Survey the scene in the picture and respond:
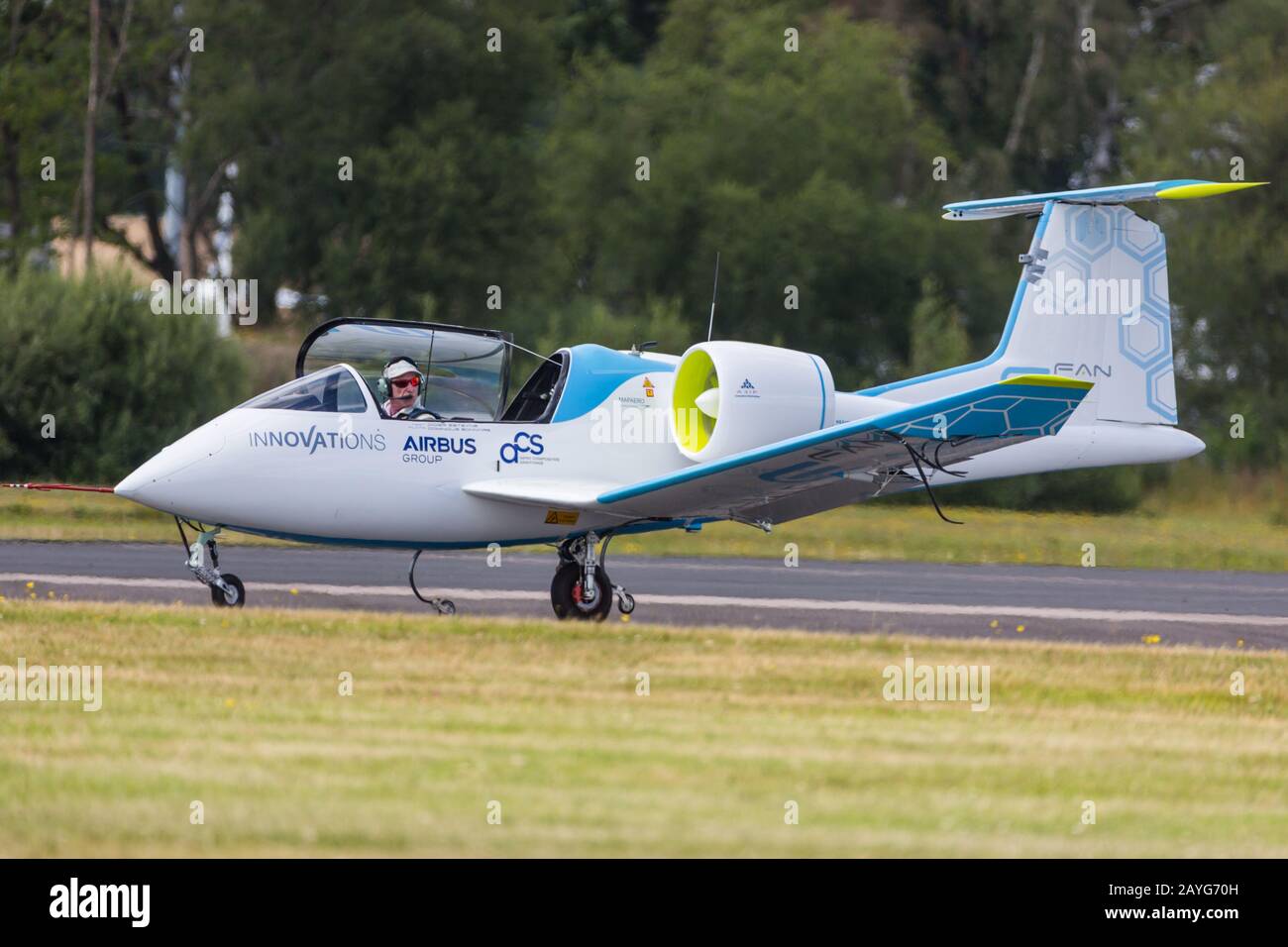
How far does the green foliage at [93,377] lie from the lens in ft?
87.7

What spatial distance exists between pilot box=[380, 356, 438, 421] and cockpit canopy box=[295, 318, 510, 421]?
5cm

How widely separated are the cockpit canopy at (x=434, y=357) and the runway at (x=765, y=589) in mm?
1665

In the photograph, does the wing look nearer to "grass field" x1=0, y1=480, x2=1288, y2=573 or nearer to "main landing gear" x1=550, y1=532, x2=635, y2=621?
"main landing gear" x1=550, y1=532, x2=635, y2=621

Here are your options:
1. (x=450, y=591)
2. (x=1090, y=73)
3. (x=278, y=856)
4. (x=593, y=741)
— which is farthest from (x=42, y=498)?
(x=1090, y=73)

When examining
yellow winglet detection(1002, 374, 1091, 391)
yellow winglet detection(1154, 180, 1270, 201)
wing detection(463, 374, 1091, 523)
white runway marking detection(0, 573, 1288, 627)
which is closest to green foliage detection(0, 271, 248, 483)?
white runway marking detection(0, 573, 1288, 627)

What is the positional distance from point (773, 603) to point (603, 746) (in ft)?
23.8

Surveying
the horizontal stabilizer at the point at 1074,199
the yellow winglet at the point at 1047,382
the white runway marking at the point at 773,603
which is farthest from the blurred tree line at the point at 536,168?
the yellow winglet at the point at 1047,382

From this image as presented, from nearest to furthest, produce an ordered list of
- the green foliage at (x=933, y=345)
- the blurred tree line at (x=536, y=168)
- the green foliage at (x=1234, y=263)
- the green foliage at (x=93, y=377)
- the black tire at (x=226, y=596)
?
the black tire at (x=226, y=596) < the green foliage at (x=93, y=377) < the green foliage at (x=933, y=345) < the green foliage at (x=1234, y=263) < the blurred tree line at (x=536, y=168)

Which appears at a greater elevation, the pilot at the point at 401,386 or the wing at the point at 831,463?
the pilot at the point at 401,386

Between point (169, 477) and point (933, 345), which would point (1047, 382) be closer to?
point (169, 477)

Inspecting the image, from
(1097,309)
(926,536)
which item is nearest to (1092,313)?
(1097,309)

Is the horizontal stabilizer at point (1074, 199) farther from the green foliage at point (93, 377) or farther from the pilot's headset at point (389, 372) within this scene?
the green foliage at point (93, 377)

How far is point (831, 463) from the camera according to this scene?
13.2 meters

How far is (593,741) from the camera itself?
341 inches
